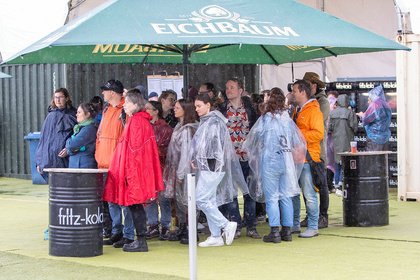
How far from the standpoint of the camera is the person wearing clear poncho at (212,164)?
34.8 ft

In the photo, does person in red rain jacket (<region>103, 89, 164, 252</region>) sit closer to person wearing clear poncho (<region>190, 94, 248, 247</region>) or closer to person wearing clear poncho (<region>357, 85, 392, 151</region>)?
person wearing clear poncho (<region>190, 94, 248, 247</region>)

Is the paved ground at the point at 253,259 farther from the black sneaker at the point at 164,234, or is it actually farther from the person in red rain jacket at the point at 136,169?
the person in red rain jacket at the point at 136,169

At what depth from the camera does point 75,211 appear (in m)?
10.0

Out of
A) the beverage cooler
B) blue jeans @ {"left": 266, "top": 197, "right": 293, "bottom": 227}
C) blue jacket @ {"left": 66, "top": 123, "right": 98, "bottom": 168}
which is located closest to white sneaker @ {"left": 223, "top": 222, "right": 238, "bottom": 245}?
blue jeans @ {"left": 266, "top": 197, "right": 293, "bottom": 227}

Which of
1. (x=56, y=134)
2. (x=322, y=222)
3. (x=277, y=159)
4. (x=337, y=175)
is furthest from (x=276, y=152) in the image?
(x=337, y=175)

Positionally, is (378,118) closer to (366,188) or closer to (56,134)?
(366,188)

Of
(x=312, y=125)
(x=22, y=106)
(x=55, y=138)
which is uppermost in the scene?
(x=22, y=106)

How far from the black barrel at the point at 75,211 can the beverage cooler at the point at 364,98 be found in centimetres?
867

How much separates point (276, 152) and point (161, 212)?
5.58 feet


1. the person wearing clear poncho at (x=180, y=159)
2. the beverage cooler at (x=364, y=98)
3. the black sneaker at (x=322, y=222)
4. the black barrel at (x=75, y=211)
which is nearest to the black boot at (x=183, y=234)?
the person wearing clear poncho at (x=180, y=159)

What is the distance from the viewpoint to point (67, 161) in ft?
37.7

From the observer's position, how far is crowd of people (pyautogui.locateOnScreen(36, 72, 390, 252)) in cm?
1034

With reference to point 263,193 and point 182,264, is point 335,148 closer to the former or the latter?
point 263,193

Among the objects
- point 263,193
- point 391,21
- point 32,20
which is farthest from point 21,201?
point 391,21
